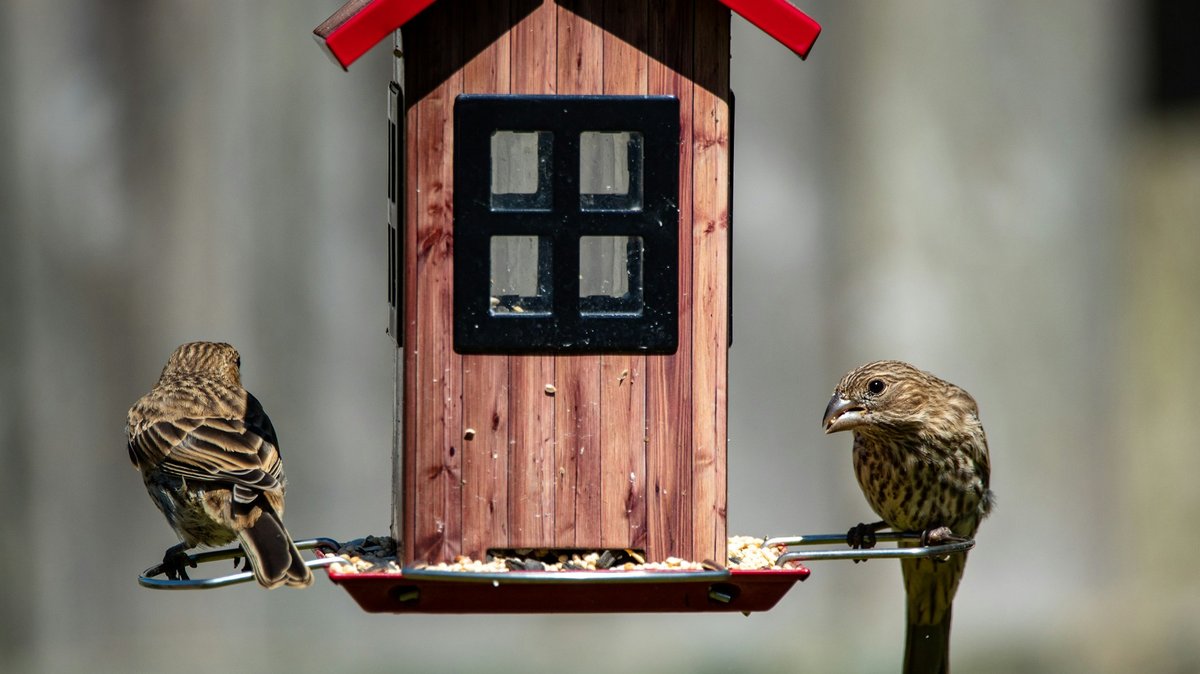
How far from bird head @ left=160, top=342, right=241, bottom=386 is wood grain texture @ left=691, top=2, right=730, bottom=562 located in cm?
228

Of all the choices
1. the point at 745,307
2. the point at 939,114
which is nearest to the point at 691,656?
the point at 745,307

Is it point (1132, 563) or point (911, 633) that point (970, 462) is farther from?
point (1132, 563)

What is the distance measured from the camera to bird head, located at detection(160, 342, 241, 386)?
6.20m

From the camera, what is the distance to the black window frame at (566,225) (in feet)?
14.7

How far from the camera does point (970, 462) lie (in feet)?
19.9

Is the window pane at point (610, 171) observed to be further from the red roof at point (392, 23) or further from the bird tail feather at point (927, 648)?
the bird tail feather at point (927, 648)

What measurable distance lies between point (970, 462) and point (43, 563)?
3673 mm


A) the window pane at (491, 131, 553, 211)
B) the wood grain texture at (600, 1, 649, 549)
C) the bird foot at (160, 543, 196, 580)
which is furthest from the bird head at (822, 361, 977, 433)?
the bird foot at (160, 543, 196, 580)

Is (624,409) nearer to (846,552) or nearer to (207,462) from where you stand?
(846,552)

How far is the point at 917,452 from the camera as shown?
6004mm

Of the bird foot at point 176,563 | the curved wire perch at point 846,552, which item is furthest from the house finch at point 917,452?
the bird foot at point 176,563

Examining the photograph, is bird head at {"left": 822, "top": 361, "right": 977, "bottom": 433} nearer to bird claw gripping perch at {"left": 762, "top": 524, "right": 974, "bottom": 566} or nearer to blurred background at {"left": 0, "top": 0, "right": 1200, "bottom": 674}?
bird claw gripping perch at {"left": 762, "top": 524, "right": 974, "bottom": 566}

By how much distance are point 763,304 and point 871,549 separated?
2.12 metres

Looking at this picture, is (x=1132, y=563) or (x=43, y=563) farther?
(x=1132, y=563)
